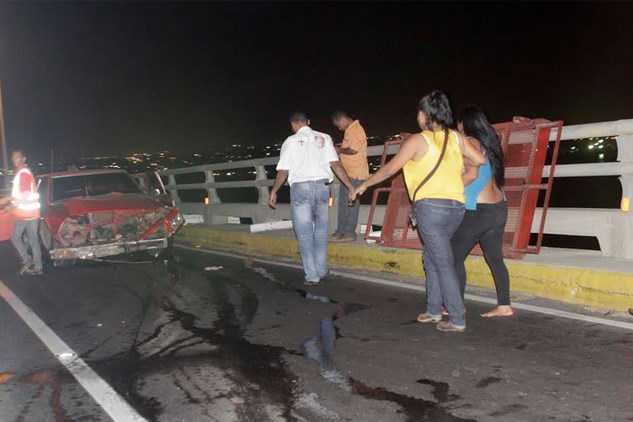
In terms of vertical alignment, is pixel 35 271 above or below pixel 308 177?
below

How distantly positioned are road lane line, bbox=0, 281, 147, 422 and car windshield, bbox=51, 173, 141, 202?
4.09 meters

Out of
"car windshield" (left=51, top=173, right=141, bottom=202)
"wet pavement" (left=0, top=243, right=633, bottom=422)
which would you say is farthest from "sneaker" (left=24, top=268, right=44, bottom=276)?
"wet pavement" (left=0, top=243, right=633, bottom=422)

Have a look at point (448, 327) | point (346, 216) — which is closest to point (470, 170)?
point (448, 327)

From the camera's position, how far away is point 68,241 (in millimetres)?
9594

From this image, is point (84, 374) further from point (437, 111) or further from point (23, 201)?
point (23, 201)

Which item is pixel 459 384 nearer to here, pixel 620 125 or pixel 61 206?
pixel 620 125

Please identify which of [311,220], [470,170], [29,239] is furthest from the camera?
[29,239]

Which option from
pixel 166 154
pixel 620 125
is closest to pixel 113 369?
pixel 620 125

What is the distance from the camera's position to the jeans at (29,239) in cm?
937

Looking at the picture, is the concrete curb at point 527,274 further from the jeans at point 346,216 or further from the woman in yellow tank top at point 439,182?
the woman in yellow tank top at point 439,182

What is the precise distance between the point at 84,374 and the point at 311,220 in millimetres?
3525

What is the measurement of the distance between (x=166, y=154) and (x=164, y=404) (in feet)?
216

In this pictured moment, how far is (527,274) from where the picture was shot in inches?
252

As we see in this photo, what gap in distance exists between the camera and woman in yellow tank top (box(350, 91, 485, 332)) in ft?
16.2
